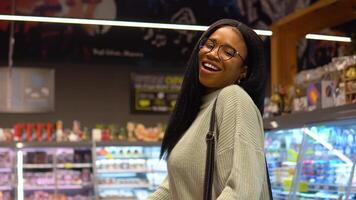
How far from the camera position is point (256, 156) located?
1425 mm

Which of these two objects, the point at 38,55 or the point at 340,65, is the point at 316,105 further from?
the point at 38,55

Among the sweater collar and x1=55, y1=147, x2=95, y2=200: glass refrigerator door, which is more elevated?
the sweater collar

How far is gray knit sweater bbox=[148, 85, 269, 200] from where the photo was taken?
1386mm

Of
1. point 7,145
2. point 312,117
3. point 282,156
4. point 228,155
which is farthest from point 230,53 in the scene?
point 7,145

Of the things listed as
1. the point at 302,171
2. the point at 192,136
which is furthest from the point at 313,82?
the point at 192,136

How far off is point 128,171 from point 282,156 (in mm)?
3051

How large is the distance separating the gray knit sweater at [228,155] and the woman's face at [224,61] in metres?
0.07

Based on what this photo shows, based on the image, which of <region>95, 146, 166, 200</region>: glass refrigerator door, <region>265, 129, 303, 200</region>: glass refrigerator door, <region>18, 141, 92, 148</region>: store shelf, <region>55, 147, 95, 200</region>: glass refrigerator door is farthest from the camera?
<region>95, 146, 166, 200</region>: glass refrigerator door

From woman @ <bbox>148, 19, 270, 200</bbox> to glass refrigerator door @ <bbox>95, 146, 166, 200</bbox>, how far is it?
18.5ft

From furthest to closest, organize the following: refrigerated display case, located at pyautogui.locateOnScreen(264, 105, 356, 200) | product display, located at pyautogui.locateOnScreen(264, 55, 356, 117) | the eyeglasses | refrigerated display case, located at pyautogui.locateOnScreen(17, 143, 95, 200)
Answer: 1. refrigerated display case, located at pyautogui.locateOnScreen(17, 143, 95, 200)
2. product display, located at pyautogui.locateOnScreen(264, 55, 356, 117)
3. refrigerated display case, located at pyautogui.locateOnScreen(264, 105, 356, 200)
4. the eyeglasses

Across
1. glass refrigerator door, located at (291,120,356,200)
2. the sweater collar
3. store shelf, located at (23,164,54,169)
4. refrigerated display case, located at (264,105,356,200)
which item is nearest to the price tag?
store shelf, located at (23,164,54,169)

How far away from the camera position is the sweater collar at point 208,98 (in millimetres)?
1649

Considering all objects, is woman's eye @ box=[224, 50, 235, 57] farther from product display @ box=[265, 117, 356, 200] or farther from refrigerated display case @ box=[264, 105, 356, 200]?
product display @ box=[265, 117, 356, 200]

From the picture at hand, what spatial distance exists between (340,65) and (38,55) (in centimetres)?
461
